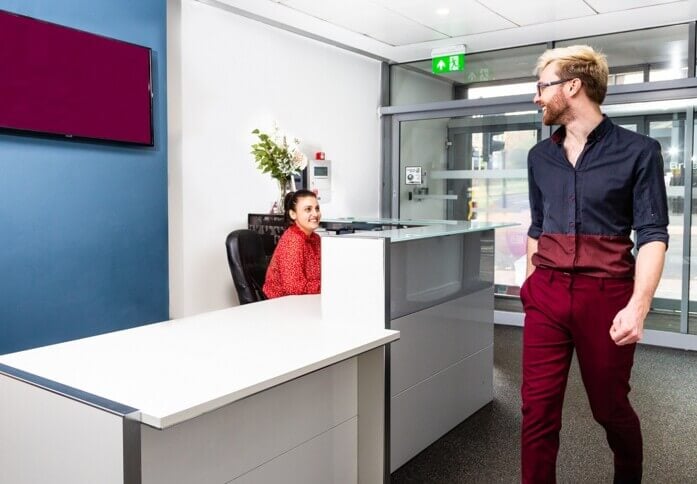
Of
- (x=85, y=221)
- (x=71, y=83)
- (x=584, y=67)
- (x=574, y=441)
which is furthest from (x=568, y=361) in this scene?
(x=71, y=83)

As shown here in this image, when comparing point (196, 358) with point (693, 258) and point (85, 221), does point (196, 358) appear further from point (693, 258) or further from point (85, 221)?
point (693, 258)

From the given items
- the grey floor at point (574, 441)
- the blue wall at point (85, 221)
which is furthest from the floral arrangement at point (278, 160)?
the grey floor at point (574, 441)

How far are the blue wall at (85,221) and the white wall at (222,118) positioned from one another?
0.83 ft

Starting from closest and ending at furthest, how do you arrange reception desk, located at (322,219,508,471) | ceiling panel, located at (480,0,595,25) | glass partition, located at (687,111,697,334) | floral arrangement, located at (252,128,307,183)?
1. reception desk, located at (322,219,508,471)
2. floral arrangement, located at (252,128,307,183)
3. ceiling panel, located at (480,0,595,25)
4. glass partition, located at (687,111,697,334)

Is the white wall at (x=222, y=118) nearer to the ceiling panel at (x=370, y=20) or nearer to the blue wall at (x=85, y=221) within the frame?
the blue wall at (x=85, y=221)

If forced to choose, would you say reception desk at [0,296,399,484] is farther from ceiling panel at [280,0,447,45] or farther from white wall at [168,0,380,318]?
ceiling panel at [280,0,447,45]

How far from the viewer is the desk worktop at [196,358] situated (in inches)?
53.3

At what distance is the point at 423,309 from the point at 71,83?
7.28 feet

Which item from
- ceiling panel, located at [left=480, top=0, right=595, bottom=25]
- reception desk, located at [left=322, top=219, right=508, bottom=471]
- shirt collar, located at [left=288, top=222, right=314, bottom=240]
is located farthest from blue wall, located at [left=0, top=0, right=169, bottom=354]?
ceiling panel, located at [left=480, top=0, right=595, bottom=25]

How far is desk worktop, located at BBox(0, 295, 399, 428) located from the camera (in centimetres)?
135

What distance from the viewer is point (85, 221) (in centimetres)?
341

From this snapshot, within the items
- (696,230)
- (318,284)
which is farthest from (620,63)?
(318,284)

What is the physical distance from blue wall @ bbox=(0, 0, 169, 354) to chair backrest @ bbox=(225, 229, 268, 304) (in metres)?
0.62

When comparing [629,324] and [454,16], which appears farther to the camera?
[454,16]
